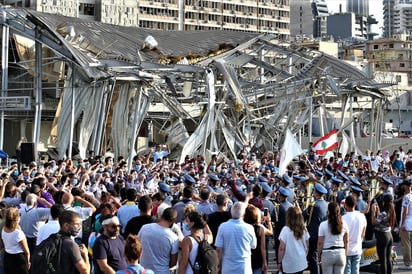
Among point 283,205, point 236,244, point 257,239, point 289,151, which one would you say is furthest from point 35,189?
point 289,151

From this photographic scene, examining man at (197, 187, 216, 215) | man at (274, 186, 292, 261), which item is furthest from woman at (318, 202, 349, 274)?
man at (274, 186, 292, 261)

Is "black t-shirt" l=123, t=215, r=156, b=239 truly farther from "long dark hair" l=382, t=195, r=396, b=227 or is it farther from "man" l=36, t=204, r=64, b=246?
"long dark hair" l=382, t=195, r=396, b=227

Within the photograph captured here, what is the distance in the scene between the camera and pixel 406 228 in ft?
55.3

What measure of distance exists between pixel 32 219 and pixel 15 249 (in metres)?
1.20

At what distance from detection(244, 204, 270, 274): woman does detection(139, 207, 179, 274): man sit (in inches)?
60.6

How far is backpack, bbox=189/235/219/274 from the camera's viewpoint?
1053cm

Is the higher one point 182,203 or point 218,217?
point 182,203

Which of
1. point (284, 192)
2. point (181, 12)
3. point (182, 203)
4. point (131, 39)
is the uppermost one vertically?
point (181, 12)

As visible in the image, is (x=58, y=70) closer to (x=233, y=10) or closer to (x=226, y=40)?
(x=226, y=40)

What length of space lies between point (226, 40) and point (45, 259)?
34.4 metres

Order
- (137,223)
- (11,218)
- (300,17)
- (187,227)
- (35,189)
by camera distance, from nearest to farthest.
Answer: (137,223), (11,218), (187,227), (35,189), (300,17)

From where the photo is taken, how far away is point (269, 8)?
130 m

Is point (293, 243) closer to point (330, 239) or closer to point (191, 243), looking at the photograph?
→ point (330, 239)

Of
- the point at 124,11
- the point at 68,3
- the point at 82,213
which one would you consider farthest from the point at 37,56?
the point at 124,11
